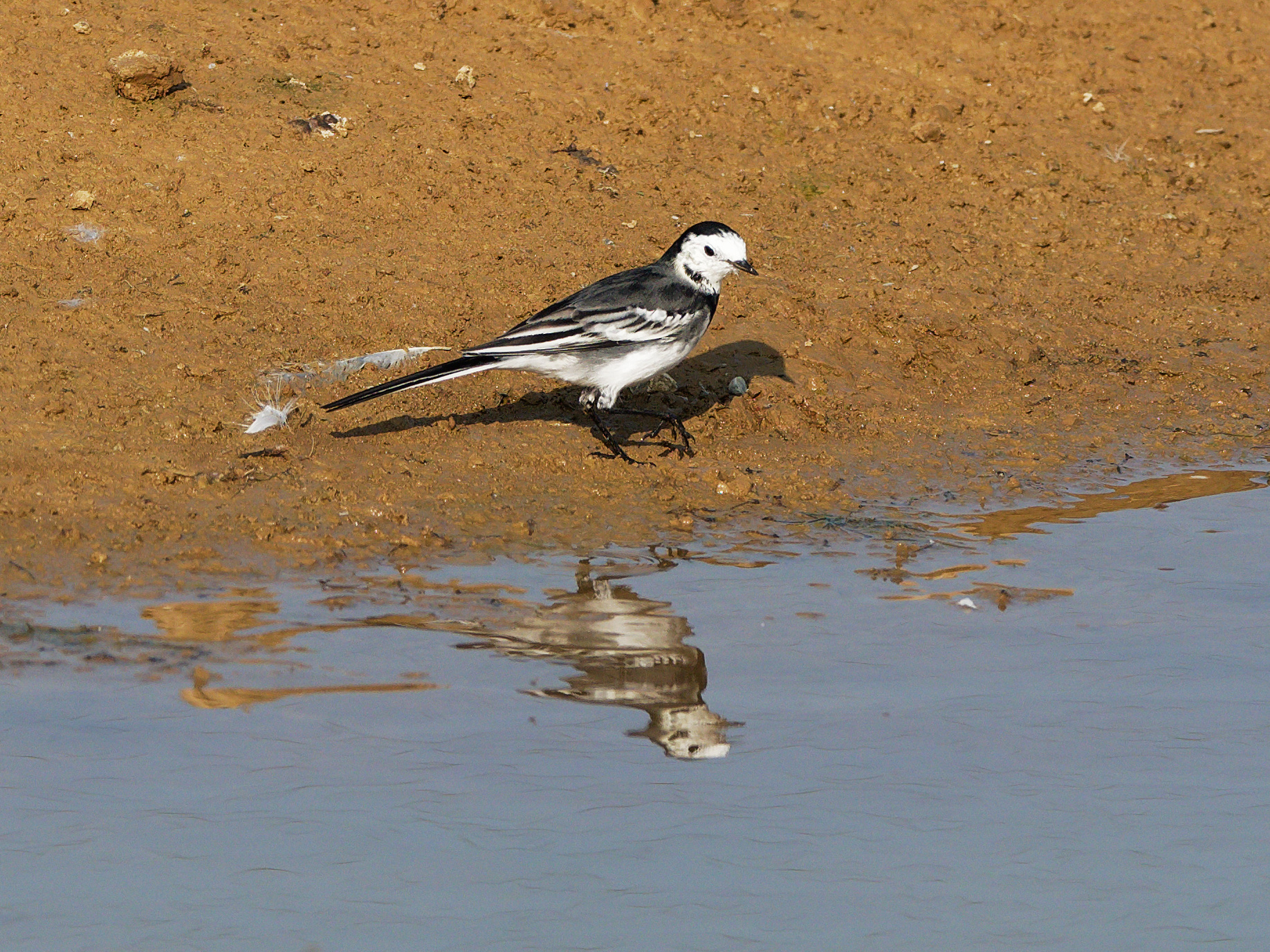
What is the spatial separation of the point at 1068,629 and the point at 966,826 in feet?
5.65

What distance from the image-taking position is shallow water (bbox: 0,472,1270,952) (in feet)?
11.3

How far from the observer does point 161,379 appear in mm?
7465

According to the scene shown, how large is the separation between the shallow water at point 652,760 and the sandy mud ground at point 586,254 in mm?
993

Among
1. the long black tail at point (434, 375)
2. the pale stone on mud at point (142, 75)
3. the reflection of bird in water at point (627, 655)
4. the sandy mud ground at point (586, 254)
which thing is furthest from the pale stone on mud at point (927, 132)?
the reflection of bird in water at point (627, 655)

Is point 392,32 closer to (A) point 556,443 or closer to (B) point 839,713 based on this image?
(A) point 556,443

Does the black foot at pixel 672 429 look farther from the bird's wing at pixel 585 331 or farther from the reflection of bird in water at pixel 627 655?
the reflection of bird in water at pixel 627 655

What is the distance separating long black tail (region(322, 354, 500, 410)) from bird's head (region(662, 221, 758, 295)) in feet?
3.96

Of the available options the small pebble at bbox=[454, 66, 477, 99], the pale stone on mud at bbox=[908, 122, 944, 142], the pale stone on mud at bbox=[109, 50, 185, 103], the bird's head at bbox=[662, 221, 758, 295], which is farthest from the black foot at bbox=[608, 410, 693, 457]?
the pale stone on mud at bbox=[908, 122, 944, 142]

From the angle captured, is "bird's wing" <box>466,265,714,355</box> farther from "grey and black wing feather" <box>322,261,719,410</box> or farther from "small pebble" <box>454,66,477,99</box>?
"small pebble" <box>454,66,477,99</box>

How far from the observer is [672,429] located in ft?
26.0

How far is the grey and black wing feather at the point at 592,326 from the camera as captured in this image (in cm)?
702

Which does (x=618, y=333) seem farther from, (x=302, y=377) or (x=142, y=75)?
(x=142, y=75)

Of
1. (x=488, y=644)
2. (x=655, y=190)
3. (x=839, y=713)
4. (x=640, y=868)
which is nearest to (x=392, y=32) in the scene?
(x=655, y=190)

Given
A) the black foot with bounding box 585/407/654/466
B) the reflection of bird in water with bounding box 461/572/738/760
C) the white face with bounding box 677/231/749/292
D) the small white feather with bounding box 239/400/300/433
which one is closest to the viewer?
the reflection of bird in water with bounding box 461/572/738/760
